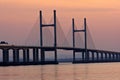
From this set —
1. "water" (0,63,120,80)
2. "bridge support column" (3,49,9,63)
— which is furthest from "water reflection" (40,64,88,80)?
"bridge support column" (3,49,9,63)

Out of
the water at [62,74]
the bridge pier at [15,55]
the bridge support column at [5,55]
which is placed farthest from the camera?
the bridge pier at [15,55]

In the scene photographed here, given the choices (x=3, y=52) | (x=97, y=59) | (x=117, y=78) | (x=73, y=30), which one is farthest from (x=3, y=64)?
(x=117, y=78)

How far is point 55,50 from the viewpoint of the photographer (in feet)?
378

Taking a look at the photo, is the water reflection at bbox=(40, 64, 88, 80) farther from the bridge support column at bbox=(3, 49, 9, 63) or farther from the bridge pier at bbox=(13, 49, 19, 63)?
the bridge pier at bbox=(13, 49, 19, 63)

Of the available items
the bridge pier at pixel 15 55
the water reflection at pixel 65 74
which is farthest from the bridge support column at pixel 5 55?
the water reflection at pixel 65 74

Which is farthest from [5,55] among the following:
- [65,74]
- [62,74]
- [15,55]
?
[62,74]

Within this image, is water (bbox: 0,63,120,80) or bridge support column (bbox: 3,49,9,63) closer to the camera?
water (bbox: 0,63,120,80)

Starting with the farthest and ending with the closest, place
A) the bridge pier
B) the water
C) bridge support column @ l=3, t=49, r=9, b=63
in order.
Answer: the bridge pier
bridge support column @ l=3, t=49, r=9, b=63
the water

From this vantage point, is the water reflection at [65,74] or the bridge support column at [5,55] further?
the bridge support column at [5,55]

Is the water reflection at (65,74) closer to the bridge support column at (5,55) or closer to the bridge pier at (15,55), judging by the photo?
the bridge support column at (5,55)

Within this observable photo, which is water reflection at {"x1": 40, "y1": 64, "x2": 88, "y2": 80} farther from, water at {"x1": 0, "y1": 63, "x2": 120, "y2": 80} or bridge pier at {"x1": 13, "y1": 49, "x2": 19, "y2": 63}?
bridge pier at {"x1": 13, "y1": 49, "x2": 19, "y2": 63}

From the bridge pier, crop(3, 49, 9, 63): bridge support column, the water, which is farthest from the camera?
the bridge pier

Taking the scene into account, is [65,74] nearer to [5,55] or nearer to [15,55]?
[5,55]

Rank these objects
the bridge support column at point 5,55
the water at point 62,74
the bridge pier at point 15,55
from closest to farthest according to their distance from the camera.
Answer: the water at point 62,74, the bridge support column at point 5,55, the bridge pier at point 15,55
